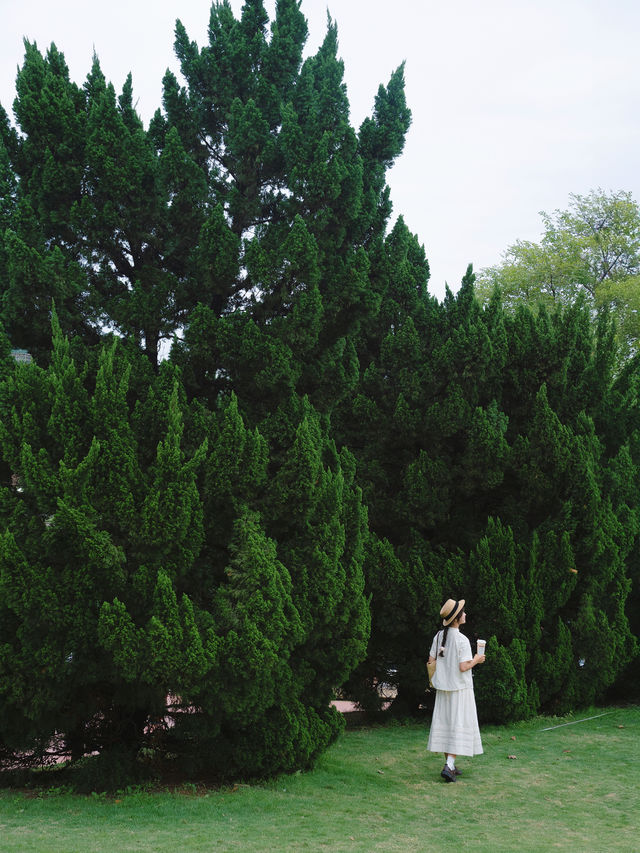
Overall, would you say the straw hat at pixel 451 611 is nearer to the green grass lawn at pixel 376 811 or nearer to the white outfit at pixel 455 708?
the white outfit at pixel 455 708

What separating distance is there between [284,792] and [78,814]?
164 cm

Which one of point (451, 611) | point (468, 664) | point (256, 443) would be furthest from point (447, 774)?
point (256, 443)

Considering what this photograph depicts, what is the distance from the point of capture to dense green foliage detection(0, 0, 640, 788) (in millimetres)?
6141

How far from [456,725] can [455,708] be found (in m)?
0.14

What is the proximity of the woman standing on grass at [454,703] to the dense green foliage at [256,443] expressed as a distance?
2.65 feet

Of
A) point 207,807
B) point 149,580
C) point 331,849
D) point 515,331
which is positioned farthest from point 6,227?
point 515,331

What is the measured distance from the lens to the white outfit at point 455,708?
708 centimetres

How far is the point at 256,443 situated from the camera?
6.76 meters

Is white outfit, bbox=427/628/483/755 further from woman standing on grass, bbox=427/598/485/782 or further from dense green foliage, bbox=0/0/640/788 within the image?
dense green foliage, bbox=0/0/640/788

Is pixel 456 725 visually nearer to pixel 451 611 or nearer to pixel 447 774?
pixel 447 774

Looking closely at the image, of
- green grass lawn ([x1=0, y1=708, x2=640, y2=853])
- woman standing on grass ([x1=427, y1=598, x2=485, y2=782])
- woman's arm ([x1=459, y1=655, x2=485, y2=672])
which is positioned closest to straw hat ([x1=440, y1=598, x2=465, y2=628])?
woman standing on grass ([x1=427, y1=598, x2=485, y2=782])

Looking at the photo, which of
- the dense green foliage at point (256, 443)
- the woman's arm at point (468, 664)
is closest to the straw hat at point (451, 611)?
the woman's arm at point (468, 664)

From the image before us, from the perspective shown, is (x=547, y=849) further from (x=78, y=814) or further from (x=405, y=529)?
(x=405, y=529)

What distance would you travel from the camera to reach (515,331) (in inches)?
429
